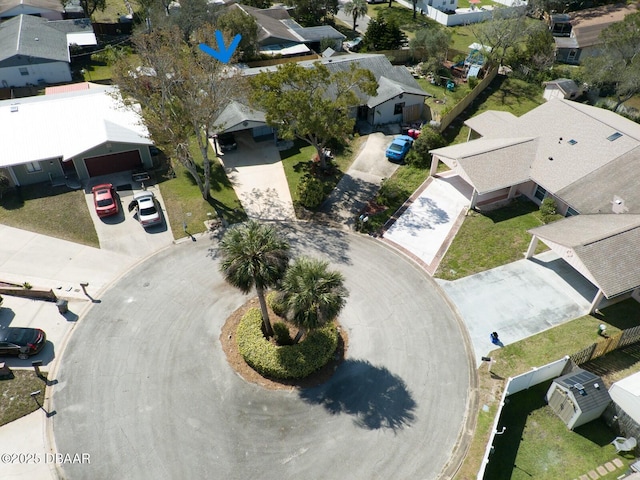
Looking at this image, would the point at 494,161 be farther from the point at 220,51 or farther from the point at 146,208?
the point at 146,208

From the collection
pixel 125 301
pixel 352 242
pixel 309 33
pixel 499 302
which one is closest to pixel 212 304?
pixel 125 301

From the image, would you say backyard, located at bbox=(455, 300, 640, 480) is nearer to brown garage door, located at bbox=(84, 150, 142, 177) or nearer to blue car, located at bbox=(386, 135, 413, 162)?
blue car, located at bbox=(386, 135, 413, 162)

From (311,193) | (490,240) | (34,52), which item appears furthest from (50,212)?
(490,240)

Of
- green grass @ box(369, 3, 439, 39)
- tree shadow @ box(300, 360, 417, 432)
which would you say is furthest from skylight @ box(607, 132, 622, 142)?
green grass @ box(369, 3, 439, 39)

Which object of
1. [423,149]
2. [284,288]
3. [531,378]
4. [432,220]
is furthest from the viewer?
[423,149]

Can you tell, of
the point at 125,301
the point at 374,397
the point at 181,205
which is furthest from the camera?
the point at 181,205

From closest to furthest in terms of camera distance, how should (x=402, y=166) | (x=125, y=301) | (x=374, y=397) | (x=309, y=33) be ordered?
1. (x=374, y=397)
2. (x=125, y=301)
3. (x=402, y=166)
4. (x=309, y=33)

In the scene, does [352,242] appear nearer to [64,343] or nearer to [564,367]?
[564,367]
